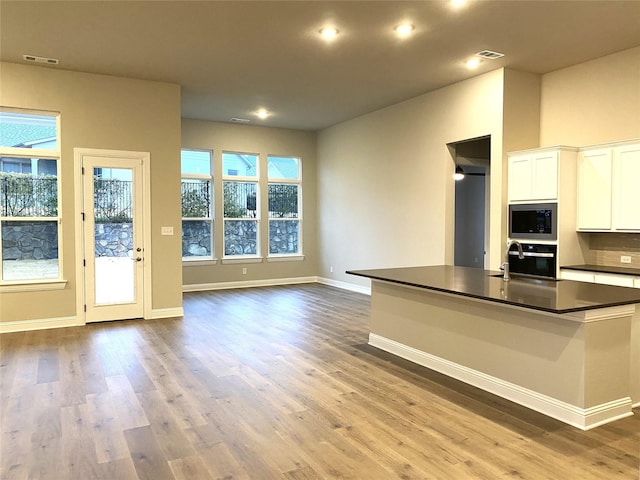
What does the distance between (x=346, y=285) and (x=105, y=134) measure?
5222mm

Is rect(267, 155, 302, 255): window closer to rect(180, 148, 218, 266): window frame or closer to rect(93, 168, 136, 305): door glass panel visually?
rect(180, 148, 218, 266): window frame

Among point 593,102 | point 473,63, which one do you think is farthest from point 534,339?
point 473,63

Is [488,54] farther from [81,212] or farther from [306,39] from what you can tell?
[81,212]

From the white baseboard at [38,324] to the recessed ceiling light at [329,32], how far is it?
4.79 metres

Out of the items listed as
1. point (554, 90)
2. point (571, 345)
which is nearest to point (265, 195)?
point (554, 90)

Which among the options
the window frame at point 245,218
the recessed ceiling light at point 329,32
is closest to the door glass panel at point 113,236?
the window frame at point 245,218

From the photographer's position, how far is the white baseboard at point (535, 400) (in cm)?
311

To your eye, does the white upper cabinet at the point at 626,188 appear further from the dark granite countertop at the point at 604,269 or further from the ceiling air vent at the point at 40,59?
the ceiling air vent at the point at 40,59

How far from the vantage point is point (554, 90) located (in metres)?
6.04

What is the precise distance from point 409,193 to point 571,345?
15.4ft

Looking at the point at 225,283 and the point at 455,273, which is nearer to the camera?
the point at 455,273

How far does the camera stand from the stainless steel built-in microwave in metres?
5.40

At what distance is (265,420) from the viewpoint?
3.24 meters

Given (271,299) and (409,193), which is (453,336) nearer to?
(409,193)
